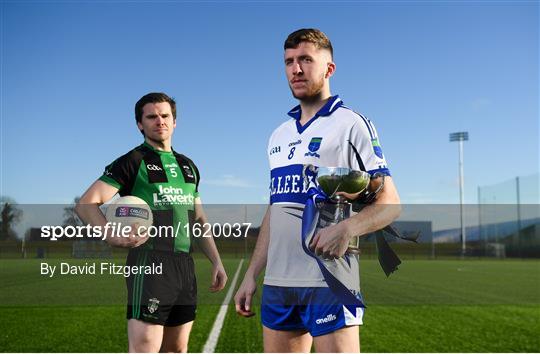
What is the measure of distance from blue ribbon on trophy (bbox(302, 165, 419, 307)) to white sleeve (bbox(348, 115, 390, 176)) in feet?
0.26

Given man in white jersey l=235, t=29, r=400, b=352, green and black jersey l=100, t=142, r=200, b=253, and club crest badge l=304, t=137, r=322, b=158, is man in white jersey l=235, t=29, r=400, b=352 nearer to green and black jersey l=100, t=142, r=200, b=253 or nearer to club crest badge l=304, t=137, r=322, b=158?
club crest badge l=304, t=137, r=322, b=158

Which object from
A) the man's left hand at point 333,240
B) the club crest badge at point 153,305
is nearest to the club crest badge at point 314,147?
the man's left hand at point 333,240

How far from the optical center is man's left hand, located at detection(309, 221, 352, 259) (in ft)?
9.60

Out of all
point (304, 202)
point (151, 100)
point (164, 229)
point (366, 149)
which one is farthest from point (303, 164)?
point (151, 100)

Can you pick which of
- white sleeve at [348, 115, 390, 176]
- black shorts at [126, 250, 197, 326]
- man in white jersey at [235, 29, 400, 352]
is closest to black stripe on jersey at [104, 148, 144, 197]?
black shorts at [126, 250, 197, 326]

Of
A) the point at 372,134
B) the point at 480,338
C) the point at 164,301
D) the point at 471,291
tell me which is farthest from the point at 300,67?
the point at 471,291

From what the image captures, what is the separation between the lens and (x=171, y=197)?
3.83m

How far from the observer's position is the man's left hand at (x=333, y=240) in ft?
9.60

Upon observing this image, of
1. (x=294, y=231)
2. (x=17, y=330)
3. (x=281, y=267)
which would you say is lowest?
(x=17, y=330)

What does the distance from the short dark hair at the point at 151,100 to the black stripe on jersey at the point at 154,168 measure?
251mm

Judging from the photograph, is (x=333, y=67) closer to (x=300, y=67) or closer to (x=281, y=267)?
(x=300, y=67)

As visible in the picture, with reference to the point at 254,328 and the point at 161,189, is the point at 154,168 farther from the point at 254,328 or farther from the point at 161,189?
the point at 254,328

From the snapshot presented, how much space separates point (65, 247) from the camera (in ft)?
13.2

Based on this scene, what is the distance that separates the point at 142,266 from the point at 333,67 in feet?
5.96
